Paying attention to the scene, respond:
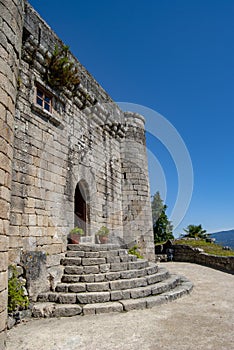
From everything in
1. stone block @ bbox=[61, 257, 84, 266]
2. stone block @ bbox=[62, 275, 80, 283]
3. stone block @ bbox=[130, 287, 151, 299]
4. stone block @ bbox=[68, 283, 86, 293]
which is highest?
stone block @ bbox=[61, 257, 84, 266]

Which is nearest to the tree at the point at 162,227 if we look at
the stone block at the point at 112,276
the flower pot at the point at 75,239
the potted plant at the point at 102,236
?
the potted plant at the point at 102,236

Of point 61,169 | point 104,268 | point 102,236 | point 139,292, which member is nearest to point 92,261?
point 104,268

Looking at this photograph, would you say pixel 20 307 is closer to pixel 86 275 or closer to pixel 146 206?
pixel 86 275

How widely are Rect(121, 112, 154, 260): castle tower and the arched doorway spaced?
8.45 ft

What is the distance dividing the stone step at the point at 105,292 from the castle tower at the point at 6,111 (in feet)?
6.40

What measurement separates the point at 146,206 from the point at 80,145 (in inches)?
170

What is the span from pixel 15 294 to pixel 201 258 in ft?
31.4

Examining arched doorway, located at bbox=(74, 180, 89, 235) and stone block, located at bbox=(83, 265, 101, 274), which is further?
arched doorway, located at bbox=(74, 180, 89, 235)

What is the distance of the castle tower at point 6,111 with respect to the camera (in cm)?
302

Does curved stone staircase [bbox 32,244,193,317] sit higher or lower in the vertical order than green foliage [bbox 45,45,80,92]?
lower

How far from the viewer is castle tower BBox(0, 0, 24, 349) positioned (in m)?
3.02

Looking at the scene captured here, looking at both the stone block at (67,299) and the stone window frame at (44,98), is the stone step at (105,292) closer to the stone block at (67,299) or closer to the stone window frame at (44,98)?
the stone block at (67,299)

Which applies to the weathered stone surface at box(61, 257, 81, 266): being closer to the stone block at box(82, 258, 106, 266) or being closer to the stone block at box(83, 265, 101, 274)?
the stone block at box(82, 258, 106, 266)

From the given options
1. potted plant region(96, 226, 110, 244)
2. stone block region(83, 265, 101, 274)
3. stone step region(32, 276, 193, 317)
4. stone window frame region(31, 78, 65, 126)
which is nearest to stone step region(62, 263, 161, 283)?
stone block region(83, 265, 101, 274)
